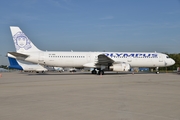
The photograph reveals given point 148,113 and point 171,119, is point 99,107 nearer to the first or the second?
point 148,113

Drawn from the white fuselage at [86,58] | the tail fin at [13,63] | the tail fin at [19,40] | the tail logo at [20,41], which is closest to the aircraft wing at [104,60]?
the white fuselage at [86,58]

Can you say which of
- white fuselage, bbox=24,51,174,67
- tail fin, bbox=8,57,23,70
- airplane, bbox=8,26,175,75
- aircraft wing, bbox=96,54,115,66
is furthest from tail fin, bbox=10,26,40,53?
tail fin, bbox=8,57,23,70

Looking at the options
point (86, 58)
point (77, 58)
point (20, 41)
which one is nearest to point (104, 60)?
point (86, 58)

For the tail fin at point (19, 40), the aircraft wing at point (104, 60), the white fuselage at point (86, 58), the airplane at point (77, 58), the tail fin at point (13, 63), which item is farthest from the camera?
the tail fin at point (13, 63)

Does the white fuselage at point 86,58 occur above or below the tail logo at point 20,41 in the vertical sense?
below

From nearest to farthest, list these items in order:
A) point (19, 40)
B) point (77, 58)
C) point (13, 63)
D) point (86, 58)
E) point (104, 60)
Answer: point (104, 60), point (19, 40), point (77, 58), point (86, 58), point (13, 63)

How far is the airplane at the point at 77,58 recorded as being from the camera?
1275 inches

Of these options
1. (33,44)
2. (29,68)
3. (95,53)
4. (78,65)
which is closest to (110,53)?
(95,53)

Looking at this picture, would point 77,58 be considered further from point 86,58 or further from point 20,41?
point 20,41

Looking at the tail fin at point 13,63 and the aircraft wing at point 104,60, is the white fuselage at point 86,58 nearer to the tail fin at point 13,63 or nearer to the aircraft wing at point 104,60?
the aircraft wing at point 104,60

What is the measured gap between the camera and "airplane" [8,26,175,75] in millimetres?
32375

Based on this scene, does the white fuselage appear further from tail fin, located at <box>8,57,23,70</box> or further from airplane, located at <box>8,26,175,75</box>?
tail fin, located at <box>8,57,23,70</box>

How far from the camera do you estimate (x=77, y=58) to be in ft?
111

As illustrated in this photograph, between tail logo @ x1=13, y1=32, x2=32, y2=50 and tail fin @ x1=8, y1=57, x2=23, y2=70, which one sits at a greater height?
tail logo @ x1=13, y1=32, x2=32, y2=50
